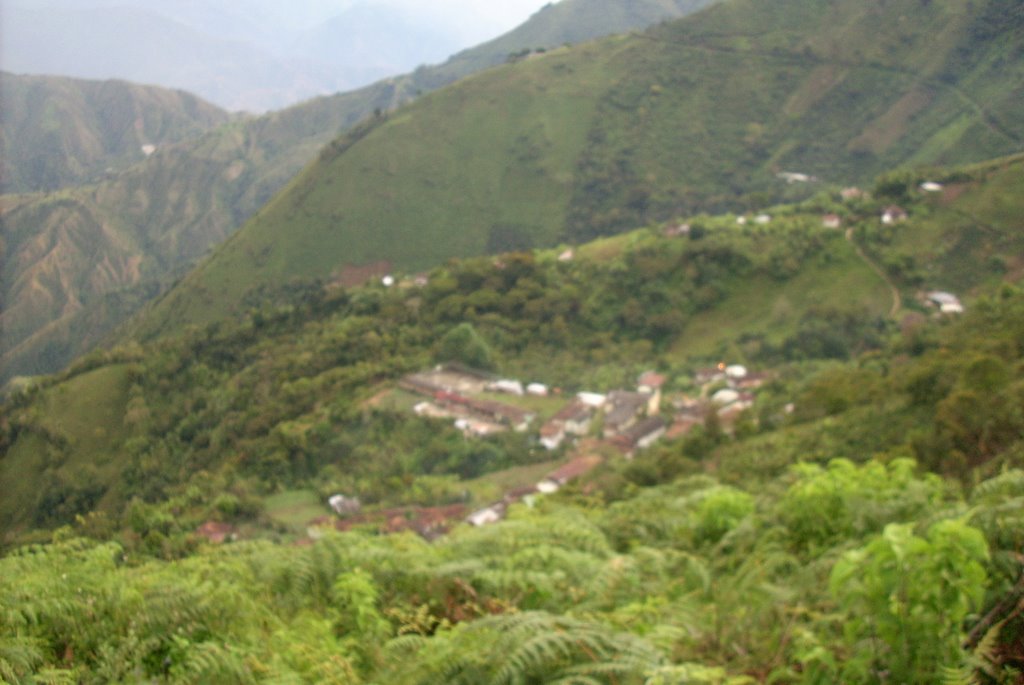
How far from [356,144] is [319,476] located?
4752 centimetres

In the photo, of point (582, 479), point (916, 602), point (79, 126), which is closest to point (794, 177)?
point (582, 479)

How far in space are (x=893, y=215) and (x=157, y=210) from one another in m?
104

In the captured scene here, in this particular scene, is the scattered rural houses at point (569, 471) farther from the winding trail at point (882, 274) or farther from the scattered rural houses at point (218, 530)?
the winding trail at point (882, 274)

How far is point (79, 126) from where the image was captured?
129 metres

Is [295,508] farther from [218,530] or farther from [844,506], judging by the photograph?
[844,506]

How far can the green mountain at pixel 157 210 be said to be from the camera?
232 feet

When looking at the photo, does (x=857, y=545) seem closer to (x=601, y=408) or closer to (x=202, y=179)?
(x=601, y=408)

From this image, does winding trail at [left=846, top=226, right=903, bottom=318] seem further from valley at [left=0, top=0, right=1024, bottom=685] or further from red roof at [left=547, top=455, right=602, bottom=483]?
red roof at [left=547, top=455, right=602, bottom=483]

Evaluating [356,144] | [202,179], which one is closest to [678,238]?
[356,144]

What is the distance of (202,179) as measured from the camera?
110 meters

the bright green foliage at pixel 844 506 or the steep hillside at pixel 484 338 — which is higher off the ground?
the bright green foliage at pixel 844 506

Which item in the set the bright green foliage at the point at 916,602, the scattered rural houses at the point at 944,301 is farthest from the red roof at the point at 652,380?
the bright green foliage at the point at 916,602

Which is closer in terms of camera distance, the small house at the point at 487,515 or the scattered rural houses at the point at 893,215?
the small house at the point at 487,515

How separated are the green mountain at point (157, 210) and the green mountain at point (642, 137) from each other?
71.5 ft
